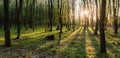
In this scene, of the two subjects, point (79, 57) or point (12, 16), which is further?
point (12, 16)

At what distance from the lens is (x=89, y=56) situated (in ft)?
65.2

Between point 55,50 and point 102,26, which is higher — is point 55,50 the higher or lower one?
the lower one

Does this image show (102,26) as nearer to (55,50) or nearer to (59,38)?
(55,50)

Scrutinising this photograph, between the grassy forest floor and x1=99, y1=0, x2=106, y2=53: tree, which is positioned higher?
x1=99, y1=0, x2=106, y2=53: tree

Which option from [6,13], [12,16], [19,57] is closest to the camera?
[19,57]

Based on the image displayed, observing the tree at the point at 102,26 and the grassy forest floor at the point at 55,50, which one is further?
the tree at the point at 102,26

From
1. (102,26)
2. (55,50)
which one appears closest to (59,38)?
(55,50)

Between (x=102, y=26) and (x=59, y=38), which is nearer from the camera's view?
Answer: (x=102, y=26)

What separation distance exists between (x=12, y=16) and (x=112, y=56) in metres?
89.3

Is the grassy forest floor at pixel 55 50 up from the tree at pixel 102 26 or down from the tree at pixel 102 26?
down

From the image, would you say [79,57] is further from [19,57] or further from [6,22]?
[6,22]

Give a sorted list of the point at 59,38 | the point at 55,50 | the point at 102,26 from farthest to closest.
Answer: the point at 59,38 < the point at 55,50 < the point at 102,26

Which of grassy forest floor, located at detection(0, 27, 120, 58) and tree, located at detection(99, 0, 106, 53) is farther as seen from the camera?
tree, located at detection(99, 0, 106, 53)

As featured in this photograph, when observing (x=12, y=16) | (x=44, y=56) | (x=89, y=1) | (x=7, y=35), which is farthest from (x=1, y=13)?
(x=44, y=56)
